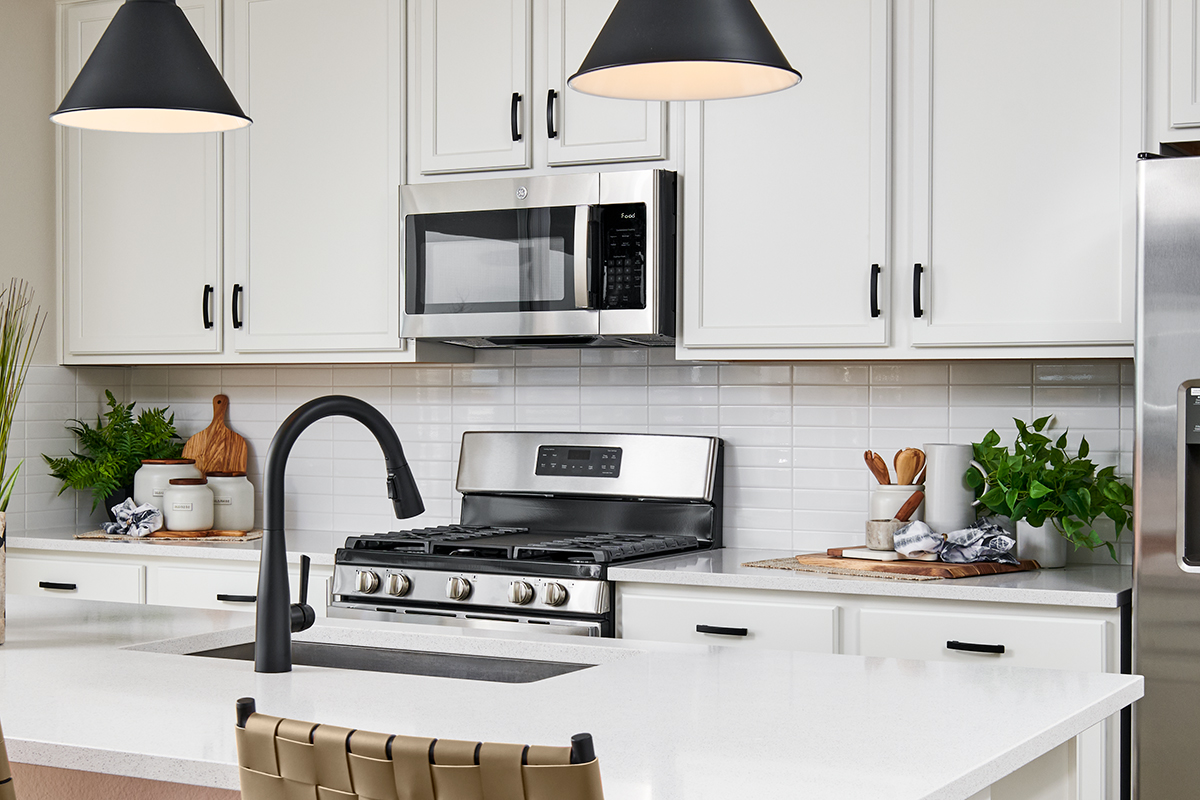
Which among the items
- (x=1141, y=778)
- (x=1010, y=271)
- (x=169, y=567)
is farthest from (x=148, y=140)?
(x=1141, y=778)

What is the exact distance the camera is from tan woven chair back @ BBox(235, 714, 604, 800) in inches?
36.7

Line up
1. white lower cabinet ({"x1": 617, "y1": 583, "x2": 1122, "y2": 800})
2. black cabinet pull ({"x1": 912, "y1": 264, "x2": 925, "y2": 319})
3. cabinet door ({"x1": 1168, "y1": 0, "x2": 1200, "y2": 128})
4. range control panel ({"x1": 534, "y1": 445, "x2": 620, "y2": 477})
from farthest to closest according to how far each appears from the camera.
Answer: range control panel ({"x1": 534, "y1": 445, "x2": 620, "y2": 477}) → black cabinet pull ({"x1": 912, "y1": 264, "x2": 925, "y2": 319}) → cabinet door ({"x1": 1168, "y1": 0, "x2": 1200, "y2": 128}) → white lower cabinet ({"x1": 617, "y1": 583, "x2": 1122, "y2": 800})

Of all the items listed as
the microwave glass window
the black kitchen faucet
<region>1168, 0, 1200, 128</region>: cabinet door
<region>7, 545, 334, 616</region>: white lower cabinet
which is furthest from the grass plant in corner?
<region>1168, 0, 1200, 128</region>: cabinet door

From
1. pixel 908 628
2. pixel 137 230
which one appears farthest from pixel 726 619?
pixel 137 230

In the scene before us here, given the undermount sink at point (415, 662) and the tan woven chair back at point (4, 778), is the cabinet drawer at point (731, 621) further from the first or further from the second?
the tan woven chair back at point (4, 778)

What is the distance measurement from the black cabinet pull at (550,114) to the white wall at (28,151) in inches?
70.0

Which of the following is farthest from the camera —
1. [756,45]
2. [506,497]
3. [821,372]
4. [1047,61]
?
[506,497]

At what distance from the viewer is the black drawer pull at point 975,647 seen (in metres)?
2.77

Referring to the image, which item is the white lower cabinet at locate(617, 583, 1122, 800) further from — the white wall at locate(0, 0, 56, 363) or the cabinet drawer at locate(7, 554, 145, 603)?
the white wall at locate(0, 0, 56, 363)

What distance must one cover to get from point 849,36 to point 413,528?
189cm

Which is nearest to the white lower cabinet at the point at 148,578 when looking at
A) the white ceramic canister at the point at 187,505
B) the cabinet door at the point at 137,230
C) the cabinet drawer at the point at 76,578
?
the cabinet drawer at the point at 76,578

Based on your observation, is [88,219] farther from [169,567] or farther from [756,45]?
[756,45]

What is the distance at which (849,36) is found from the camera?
3.19 meters

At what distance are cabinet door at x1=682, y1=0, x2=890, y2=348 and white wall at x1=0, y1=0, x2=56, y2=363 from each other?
215 cm
